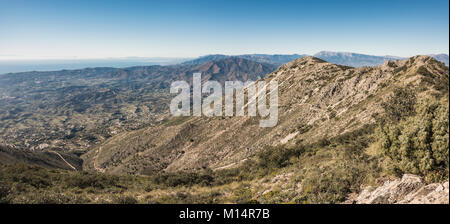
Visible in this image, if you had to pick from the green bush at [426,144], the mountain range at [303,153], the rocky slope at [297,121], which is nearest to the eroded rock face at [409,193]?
the mountain range at [303,153]

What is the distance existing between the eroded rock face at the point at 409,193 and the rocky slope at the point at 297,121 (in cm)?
2964

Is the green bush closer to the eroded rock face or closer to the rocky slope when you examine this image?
the eroded rock face

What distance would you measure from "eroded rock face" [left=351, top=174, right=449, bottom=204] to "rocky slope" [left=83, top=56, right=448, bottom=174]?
29.6 m

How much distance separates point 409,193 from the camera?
12625 mm

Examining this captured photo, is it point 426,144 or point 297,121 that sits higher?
point 426,144

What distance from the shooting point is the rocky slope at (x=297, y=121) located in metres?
46.0

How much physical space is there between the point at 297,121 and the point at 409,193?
167 ft

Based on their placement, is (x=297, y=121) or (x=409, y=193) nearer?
(x=409, y=193)

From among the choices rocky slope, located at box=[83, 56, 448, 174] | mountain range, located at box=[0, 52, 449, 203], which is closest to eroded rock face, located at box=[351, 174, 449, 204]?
mountain range, located at box=[0, 52, 449, 203]

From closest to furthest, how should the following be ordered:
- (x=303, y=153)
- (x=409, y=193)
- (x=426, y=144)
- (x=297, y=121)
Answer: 1. (x=409, y=193)
2. (x=426, y=144)
3. (x=303, y=153)
4. (x=297, y=121)

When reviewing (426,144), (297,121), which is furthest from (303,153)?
(297,121)

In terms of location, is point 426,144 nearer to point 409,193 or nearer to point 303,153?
point 409,193
